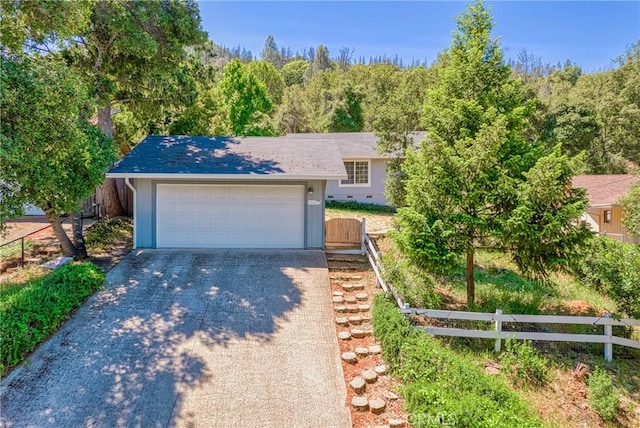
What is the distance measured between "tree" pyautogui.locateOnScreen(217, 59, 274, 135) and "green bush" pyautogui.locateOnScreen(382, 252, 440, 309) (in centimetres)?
1939

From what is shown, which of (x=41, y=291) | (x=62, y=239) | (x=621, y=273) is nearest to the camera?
(x=41, y=291)

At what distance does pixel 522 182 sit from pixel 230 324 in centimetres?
676

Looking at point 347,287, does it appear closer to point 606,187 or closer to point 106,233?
point 106,233

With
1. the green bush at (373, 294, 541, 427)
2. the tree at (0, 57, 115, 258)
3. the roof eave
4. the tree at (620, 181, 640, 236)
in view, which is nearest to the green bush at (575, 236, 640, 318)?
the tree at (620, 181, 640, 236)

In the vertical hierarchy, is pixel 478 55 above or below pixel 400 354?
above

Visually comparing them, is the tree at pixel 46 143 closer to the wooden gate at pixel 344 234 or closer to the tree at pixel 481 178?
the wooden gate at pixel 344 234

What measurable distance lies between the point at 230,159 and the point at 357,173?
10037mm

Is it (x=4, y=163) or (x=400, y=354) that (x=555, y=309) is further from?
(x=4, y=163)

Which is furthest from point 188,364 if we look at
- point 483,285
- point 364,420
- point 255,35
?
point 255,35

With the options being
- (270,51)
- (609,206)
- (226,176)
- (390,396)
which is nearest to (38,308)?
(226,176)

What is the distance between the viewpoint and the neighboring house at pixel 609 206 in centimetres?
1544

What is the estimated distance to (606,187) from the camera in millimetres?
17641

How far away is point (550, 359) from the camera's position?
25.1 feet

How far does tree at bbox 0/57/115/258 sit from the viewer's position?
7.04 meters
